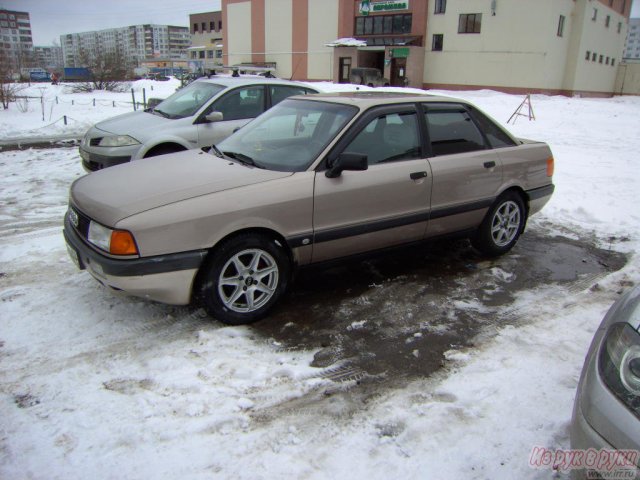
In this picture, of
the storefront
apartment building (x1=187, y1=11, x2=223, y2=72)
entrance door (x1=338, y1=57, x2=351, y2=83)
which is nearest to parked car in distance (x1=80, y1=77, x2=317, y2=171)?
the storefront

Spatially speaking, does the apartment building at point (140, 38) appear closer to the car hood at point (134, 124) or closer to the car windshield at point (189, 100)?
the car windshield at point (189, 100)

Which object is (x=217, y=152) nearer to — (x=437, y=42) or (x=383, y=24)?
(x=437, y=42)

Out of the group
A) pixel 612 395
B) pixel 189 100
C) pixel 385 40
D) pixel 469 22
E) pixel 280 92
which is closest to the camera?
pixel 612 395

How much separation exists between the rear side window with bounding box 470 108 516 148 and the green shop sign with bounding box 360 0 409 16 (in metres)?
38.0

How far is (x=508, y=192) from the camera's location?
17.3ft

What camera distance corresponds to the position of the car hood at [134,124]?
22.7 ft

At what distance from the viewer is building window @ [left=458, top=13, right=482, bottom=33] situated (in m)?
36.6

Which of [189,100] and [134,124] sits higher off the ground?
[189,100]

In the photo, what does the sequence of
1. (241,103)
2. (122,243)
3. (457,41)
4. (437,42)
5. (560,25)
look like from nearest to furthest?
(122,243), (241,103), (560,25), (457,41), (437,42)

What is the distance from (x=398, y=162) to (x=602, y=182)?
18.0 feet

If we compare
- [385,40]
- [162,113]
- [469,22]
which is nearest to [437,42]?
[469,22]

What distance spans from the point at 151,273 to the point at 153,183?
80 cm

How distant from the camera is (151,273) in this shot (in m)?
3.32

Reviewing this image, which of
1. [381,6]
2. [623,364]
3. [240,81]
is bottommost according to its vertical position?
[623,364]
